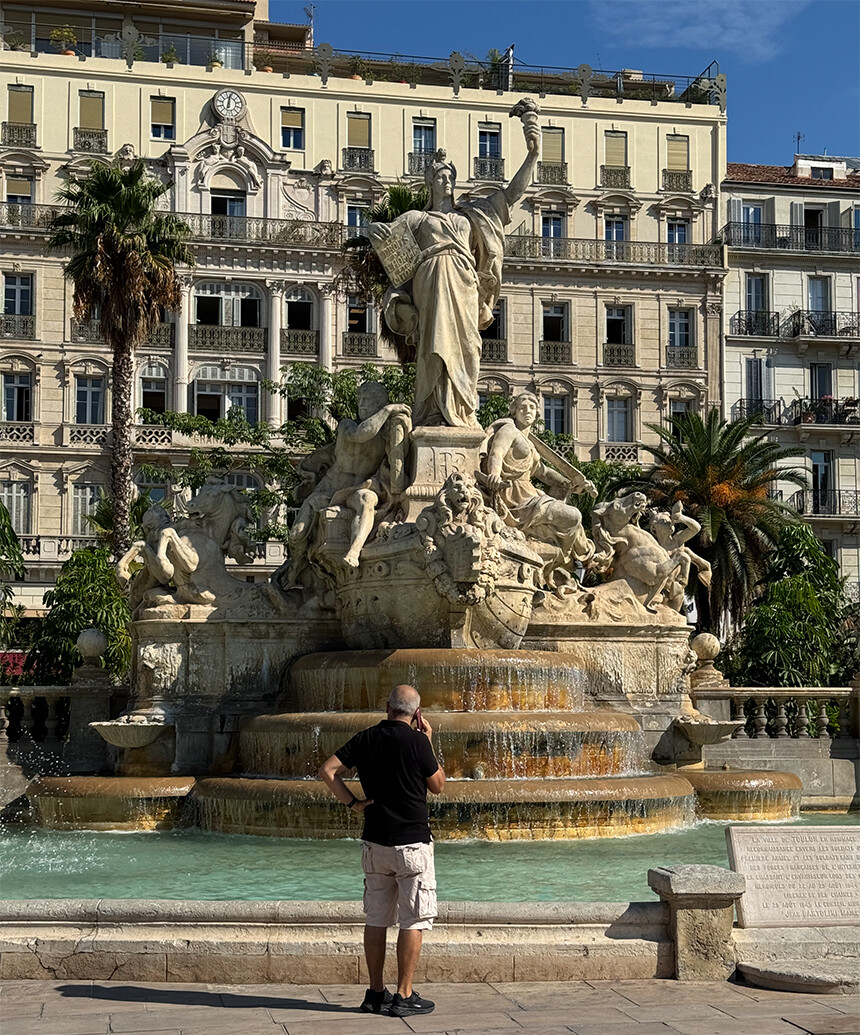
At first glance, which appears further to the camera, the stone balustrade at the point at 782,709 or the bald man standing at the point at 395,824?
the stone balustrade at the point at 782,709

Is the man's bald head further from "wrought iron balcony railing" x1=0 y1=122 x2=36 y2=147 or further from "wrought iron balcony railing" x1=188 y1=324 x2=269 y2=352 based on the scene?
"wrought iron balcony railing" x1=0 y1=122 x2=36 y2=147

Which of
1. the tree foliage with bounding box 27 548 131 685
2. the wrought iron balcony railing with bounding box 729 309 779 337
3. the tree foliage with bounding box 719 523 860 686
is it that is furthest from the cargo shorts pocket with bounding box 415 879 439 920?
the wrought iron balcony railing with bounding box 729 309 779 337

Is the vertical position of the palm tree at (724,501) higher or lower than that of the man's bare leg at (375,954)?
higher

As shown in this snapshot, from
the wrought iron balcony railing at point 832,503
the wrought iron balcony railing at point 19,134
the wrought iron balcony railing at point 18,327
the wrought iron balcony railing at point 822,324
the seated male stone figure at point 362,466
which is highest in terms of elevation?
the wrought iron balcony railing at point 19,134

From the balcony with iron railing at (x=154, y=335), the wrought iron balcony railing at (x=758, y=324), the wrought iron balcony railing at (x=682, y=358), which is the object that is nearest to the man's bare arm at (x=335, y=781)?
the balcony with iron railing at (x=154, y=335)

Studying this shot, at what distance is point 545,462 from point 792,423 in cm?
3777

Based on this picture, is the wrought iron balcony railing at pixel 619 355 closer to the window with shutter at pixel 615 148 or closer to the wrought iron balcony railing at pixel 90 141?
the window with shutter at pixel 615 148

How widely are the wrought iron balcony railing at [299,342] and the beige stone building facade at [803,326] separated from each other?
15752mm

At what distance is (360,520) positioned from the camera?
63.8 feet

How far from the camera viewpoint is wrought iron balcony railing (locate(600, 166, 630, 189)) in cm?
6006

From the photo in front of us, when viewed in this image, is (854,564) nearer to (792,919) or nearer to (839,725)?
(839,725)

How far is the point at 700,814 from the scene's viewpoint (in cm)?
1767

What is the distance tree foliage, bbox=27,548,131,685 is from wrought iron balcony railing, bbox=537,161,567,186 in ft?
98.2

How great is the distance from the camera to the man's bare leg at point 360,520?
19.1m
